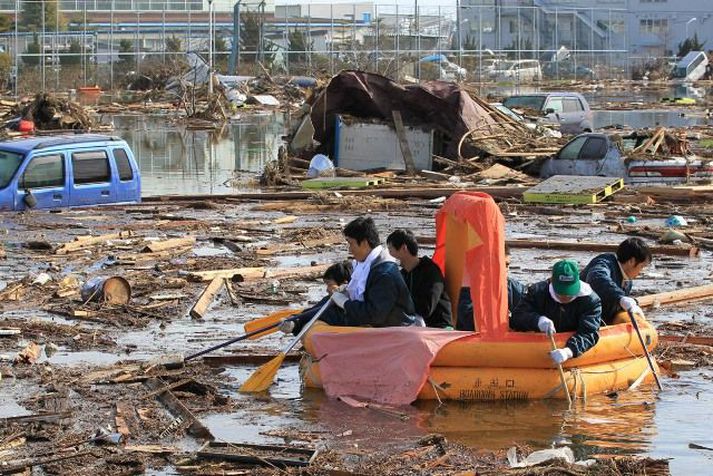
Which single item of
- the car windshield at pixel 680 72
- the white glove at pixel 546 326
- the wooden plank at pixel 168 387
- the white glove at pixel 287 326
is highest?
the car windshield at pixel 680 72

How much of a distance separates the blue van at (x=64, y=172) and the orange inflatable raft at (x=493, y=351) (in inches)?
513

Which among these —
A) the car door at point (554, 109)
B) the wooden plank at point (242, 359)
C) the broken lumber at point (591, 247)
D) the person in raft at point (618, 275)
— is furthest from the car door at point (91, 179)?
the car door at point (554, 109)

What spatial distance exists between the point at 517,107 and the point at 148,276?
26.0 m

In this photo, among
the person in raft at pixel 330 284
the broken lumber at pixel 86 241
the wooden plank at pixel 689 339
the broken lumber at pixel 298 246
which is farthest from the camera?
the broken lumber at pixel 298 246

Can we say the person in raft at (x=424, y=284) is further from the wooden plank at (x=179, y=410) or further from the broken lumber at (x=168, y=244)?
the broken lumber at (x=168, y=244)

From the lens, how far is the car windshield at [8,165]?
2416cm

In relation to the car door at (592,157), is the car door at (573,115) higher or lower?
higher

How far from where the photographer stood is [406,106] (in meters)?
34.0


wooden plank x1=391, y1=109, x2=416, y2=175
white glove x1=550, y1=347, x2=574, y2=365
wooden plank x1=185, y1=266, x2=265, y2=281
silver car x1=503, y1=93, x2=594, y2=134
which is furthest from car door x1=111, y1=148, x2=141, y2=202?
silver car x1=503, y1=93, x2=594, y2=134

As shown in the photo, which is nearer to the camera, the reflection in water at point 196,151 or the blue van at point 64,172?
the blue van at point 64,172

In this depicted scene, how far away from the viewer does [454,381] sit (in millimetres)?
11922

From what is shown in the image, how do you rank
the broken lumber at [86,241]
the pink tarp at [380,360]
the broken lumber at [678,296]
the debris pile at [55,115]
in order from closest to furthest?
the pink tarp at [380,360]
the broken lumber at [678,296]
the broken lumber at [86,241]
the debris pile at [55,115]

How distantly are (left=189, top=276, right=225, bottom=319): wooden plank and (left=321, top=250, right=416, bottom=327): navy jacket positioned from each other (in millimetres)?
3943

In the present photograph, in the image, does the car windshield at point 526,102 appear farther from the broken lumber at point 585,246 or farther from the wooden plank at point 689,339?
the wooden plank at point 689,339
